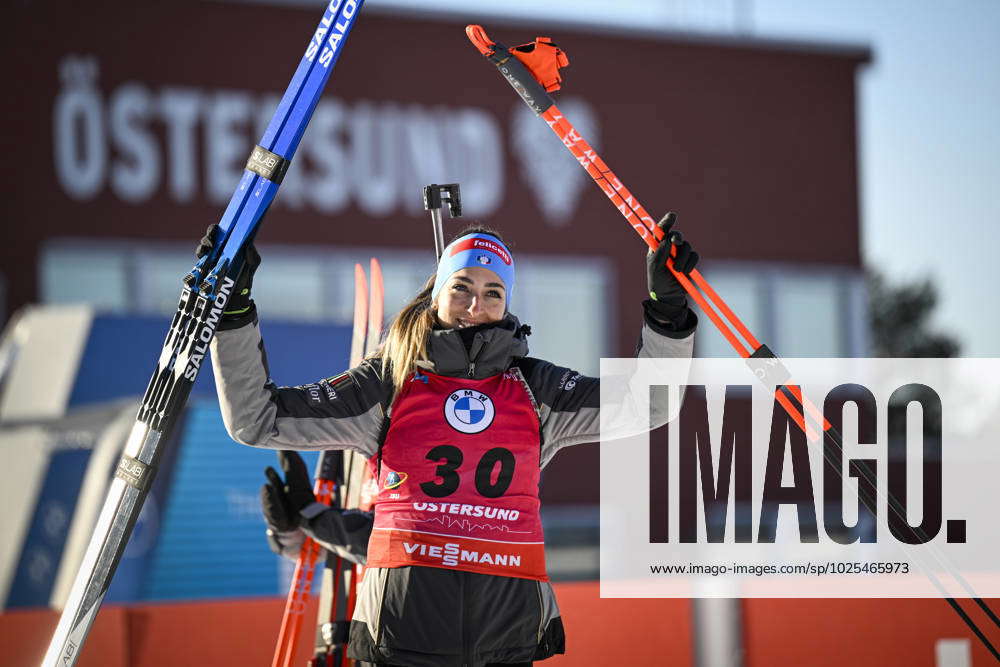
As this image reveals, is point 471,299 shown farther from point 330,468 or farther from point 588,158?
point 330,468

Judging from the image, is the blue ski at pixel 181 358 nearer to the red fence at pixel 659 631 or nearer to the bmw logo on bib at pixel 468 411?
the bmw logo on bib at pixel 468 411

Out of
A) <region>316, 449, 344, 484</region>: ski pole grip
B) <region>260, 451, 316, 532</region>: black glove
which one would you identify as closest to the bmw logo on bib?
<region>260, 451, 316, 532</region>: black glove

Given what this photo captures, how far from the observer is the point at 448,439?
3176mm

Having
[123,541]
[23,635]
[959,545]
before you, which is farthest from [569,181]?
[123,541]

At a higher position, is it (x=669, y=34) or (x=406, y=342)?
(x=669, y=34)

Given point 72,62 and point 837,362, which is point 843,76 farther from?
point 72,62

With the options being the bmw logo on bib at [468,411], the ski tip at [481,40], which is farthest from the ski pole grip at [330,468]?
the ski tip at [481,40]

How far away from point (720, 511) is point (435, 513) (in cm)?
1590

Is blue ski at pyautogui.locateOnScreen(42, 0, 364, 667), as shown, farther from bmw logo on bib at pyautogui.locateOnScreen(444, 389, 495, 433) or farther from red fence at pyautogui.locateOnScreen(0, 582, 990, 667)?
red fence at pyautogui.locateOnScreen(0, 582, 990, 667)

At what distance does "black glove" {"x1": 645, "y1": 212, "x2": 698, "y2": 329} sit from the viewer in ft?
11.2

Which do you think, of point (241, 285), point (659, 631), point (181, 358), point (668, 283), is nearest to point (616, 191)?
point (668, 283)

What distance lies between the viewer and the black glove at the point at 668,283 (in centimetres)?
341

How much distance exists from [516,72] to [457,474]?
4.80 feet

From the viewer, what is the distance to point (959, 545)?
6.17 meters
